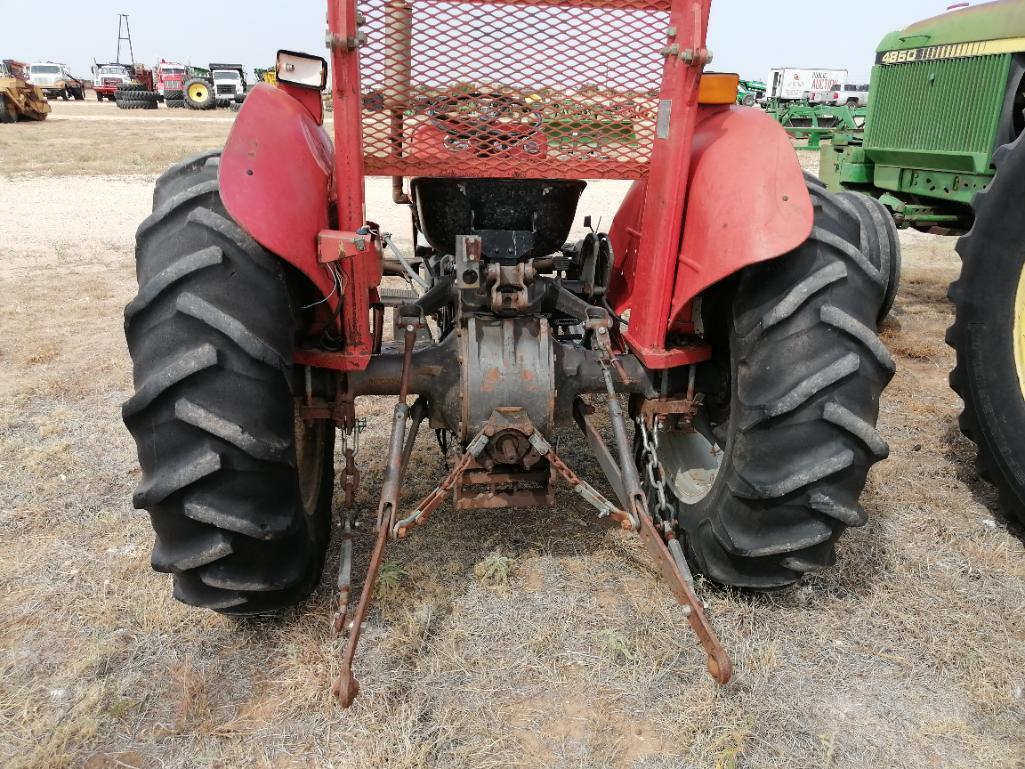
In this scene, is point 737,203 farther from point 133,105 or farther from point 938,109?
point 133,105

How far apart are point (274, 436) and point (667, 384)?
4.45 feet

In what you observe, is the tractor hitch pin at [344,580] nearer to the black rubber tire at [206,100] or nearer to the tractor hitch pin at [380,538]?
the tractor hitch pin at [380,538]

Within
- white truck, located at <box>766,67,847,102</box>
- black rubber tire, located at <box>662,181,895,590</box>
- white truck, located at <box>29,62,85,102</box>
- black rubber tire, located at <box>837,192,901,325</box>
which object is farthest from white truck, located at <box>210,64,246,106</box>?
black rubber tire, located at <box>662,181,895,590</box>

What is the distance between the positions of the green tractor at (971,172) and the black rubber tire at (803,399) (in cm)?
93

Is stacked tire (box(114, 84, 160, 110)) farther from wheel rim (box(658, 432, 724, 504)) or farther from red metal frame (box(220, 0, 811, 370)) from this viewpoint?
wheel rim (box(658, 432, 724, 504))

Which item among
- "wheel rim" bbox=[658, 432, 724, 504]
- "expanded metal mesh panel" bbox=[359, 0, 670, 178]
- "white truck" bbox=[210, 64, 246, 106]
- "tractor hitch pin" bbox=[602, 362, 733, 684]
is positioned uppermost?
"white truck" bbox=[210, 64, 246, 106]

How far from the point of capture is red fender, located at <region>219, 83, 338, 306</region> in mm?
2139

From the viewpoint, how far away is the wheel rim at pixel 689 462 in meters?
3.07

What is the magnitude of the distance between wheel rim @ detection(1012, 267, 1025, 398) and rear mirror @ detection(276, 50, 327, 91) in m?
2.72

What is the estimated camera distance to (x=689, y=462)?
3.24 metres

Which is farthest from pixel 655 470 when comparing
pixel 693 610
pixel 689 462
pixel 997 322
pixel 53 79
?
pixel 53 79

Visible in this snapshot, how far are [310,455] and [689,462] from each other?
1.53 meters

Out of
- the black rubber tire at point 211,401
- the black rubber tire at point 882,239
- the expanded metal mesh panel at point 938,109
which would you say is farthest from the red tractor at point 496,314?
the expanded metal mesh panel at point 938,109

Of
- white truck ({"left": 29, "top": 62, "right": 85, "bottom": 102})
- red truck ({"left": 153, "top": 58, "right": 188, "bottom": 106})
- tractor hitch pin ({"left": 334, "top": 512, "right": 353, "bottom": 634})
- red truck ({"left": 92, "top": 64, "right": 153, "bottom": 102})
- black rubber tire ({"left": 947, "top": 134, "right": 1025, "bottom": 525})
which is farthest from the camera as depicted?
red truck ({"left": 92, "top": 64, "right": 153, "bottom": 102})
